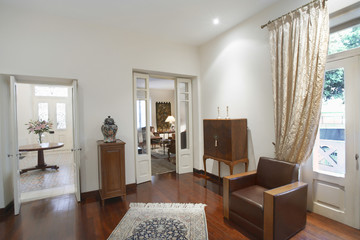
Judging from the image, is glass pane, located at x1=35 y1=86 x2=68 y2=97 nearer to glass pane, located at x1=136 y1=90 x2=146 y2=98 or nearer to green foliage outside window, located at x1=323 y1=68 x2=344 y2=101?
glass pane, located at x1=136 y1=90 x2=146 y2=98

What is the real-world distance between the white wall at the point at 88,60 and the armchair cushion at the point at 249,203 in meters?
2.18

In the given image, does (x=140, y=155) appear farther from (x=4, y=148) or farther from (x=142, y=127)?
(x=4, y=148)

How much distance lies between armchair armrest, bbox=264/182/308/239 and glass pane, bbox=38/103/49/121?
28.7 ft

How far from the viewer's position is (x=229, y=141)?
10.2ft

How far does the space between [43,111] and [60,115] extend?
62 cm

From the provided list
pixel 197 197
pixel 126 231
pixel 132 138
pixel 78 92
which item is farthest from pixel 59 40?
pixel 197 197

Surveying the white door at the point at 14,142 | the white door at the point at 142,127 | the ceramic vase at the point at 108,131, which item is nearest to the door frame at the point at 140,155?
the white door at the point at 142,127

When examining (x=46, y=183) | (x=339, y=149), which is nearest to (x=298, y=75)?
(x=339, y=149)

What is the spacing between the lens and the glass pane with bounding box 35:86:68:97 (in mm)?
7531

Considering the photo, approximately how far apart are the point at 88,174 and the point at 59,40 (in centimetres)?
241

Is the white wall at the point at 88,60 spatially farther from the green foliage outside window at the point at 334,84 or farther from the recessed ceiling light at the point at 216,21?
the green foliage outside window at the point at 334,84

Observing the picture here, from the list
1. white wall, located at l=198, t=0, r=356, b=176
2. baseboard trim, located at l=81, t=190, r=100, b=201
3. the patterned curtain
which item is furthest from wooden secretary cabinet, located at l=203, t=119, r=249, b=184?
the patterned curtain

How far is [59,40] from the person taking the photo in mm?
3086

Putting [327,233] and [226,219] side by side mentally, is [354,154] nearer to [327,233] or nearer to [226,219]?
[327,233]
